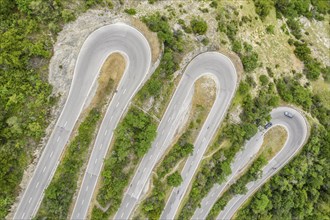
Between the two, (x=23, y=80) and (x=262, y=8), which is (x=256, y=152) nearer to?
(x=262, y=8)

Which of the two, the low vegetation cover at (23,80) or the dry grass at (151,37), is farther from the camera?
the dry grass at (151,37)

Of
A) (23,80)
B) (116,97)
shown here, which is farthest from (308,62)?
(23,80)

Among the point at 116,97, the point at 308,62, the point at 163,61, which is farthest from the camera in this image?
the point at 308,62

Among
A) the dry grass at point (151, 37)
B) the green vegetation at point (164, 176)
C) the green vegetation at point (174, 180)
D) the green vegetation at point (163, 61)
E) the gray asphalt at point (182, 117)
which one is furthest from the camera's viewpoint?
the green vegetation at point (174, 180)

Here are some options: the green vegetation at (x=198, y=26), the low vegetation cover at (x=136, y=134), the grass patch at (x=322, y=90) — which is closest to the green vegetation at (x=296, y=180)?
the grass patch at (x=322, y=90)

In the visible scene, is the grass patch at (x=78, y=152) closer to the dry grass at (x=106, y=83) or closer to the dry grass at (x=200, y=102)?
the dry grass at (x=106, y=83)

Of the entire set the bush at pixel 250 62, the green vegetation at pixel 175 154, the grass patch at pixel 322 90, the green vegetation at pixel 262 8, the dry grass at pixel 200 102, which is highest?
the green vegetation at pixel 262 8

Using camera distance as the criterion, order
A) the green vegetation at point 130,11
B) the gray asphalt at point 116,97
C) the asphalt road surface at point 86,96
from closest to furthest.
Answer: the asphalt road surface at point 86,96 < the gray asphalt at point 116,97 < the green vegetation at point 130,11

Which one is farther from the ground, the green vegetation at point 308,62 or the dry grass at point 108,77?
the green vegetation at point 308,62
